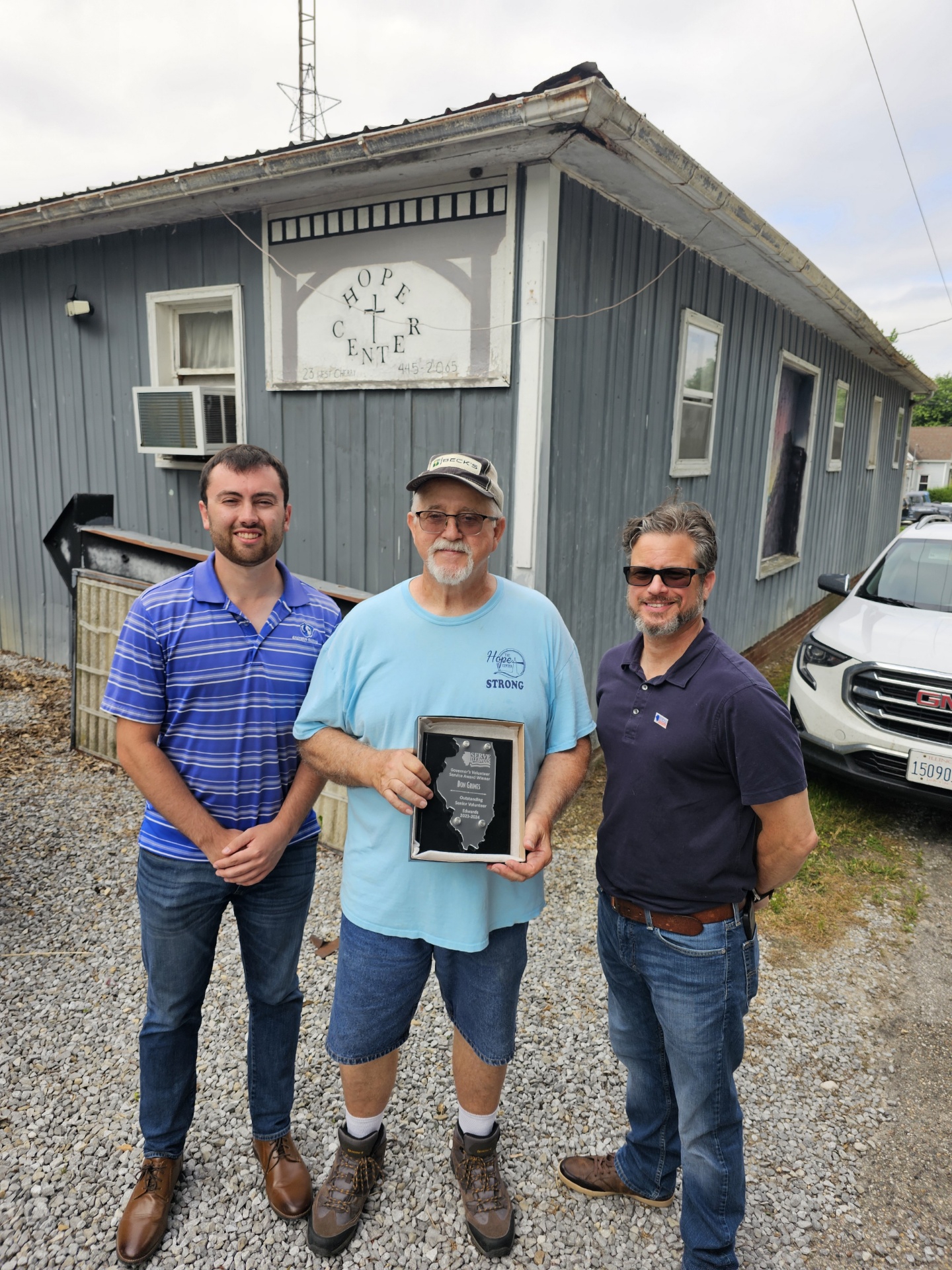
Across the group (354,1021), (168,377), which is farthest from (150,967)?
(168,377)

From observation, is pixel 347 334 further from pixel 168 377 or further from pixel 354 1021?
pixel 354 1021

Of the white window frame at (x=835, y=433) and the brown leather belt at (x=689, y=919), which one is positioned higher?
the white window frame at (x=835, y=433)

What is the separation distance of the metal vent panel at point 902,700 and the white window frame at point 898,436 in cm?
1425

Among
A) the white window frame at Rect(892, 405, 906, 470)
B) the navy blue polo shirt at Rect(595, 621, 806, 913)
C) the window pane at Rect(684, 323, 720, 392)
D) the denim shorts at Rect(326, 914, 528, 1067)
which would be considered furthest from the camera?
the white window frame at Rect(892, 405, 906, 470)

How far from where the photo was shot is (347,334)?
5.02 m

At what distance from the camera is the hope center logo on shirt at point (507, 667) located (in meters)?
1.97

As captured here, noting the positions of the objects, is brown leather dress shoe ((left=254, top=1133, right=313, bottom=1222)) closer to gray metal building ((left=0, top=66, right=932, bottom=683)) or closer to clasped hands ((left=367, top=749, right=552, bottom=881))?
clasped hands ((left=367, top=749, right=552, bottom=881))

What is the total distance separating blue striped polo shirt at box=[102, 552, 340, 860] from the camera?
1.97 m

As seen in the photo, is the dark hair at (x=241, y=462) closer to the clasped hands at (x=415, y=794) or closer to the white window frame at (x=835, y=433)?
the clasped hands at (x=415, y=794)

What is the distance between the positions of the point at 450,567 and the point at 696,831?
0.87 meters

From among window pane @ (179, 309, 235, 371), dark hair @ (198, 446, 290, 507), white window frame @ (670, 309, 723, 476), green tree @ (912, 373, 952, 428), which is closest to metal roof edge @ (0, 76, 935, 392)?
white window frame @ (670, 309, 723, 476)

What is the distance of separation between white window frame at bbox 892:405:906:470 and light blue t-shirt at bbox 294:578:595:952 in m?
17.5

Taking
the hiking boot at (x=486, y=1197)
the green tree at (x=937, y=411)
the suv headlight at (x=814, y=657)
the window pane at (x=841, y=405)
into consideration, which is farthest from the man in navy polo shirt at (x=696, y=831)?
the green tree at (x=937, y=411)

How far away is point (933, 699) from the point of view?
4414 millimetres
